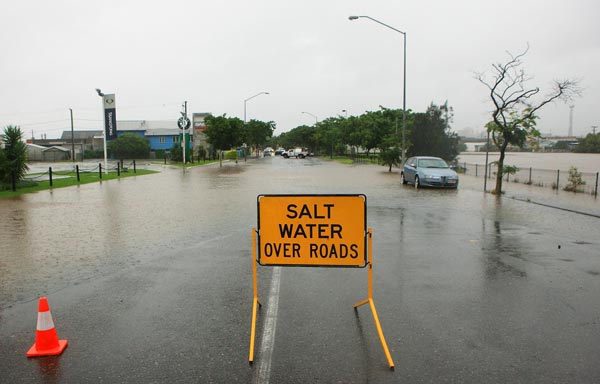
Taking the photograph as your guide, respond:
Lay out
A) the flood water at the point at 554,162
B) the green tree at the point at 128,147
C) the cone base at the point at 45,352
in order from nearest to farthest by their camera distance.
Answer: the cone base at the point at 45,352
the flood water at the point at 554,162
the green tree at the point at 128,147

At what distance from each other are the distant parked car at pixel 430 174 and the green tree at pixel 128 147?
199 ft

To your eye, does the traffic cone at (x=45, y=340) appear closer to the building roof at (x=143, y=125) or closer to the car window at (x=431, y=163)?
the car window at (x=431, y=163)

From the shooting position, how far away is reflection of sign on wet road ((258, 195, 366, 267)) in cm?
488

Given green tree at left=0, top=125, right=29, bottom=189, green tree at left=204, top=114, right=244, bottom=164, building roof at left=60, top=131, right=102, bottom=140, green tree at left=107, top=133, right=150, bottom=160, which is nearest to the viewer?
green tree at left=0, top=125, right=29, bottom=189

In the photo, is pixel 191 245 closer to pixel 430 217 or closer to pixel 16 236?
pixel 16 236

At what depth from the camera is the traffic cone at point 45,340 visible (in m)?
4.18

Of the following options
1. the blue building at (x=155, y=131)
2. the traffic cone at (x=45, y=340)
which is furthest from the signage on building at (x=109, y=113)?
the blue building at (x=155, y=131)

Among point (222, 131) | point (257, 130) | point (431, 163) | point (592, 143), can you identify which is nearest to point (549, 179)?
point (431, 163)

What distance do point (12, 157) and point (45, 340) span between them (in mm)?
19113

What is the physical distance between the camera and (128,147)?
7419cm

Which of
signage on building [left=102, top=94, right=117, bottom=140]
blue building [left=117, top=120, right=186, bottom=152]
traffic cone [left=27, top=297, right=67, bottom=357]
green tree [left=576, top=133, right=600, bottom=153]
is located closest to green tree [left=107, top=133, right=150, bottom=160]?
blue building [left=117, top=120, right=186, bottom=152]

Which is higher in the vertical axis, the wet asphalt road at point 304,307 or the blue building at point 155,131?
the blue building at point 155,131

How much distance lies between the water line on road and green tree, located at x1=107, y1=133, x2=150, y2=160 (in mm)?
72825

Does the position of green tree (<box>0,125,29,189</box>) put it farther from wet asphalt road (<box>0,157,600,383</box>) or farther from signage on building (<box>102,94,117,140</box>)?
signage on building (<box>102,94,117,140</box>)
